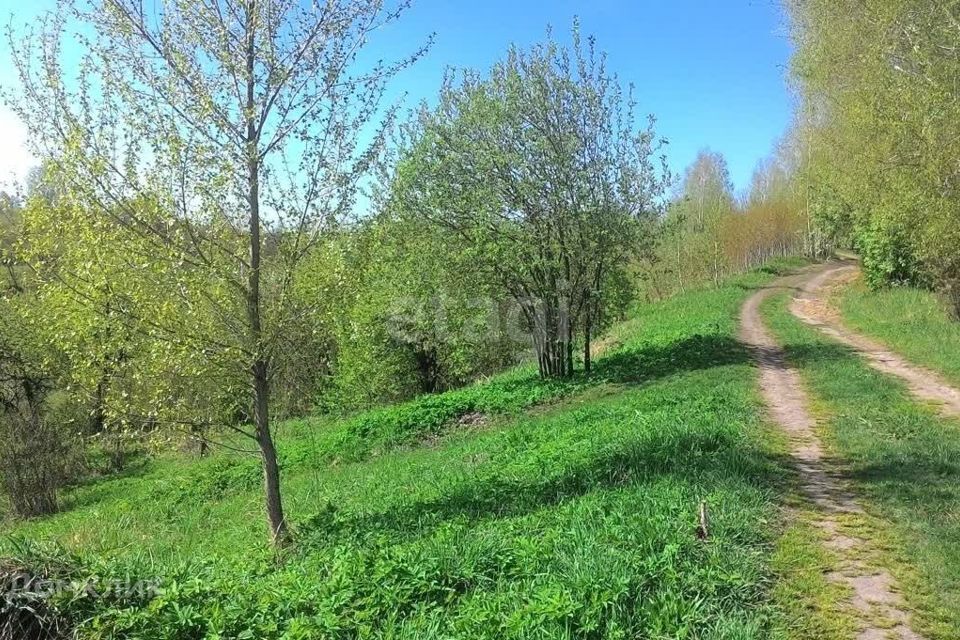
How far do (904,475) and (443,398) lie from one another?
12030mm

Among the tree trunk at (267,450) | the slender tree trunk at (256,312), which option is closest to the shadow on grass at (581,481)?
the tree trunk at (267,450)

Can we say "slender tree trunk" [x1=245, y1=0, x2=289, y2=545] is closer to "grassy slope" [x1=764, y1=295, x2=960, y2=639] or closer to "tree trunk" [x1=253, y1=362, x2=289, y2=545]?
"tree trunk" [x1=253, y1=362, x2=289, y2=545]

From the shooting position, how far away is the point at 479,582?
15.6ft

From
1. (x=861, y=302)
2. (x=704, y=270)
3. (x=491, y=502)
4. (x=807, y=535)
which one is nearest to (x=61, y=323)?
(x=491, y=502)

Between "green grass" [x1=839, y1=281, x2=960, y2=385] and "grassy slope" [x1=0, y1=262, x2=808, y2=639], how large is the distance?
3.95m

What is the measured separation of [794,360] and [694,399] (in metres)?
5.30

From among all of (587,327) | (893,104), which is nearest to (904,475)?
(893,104)

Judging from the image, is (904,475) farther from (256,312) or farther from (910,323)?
(910,323)

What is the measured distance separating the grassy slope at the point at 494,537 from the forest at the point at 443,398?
0.12ft

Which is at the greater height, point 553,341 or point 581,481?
point 553,341

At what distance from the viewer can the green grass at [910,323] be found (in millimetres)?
13719

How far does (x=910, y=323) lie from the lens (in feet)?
59.6

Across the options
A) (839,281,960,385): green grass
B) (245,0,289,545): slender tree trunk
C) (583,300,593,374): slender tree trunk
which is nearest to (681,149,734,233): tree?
(839,281,960,385): green grass

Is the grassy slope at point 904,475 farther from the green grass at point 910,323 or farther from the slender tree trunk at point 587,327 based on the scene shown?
the slender tree trunk at point 587,327
